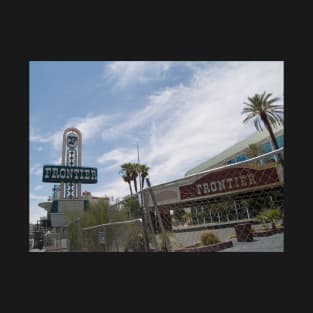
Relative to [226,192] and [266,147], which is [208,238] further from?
[266,147]

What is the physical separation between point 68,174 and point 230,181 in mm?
32638

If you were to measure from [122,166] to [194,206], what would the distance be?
42411 millimetres

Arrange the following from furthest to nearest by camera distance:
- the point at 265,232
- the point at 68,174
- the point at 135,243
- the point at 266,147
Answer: the point at 68,174, the point at 266,147, the point at 135,243, the point at 265,232

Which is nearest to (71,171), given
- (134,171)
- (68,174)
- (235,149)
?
(68,174)

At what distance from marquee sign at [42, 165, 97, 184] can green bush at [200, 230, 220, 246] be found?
31.7 metres

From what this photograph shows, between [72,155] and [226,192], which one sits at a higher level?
[72,155]

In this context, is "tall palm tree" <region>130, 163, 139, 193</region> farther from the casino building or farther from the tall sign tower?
the casino building

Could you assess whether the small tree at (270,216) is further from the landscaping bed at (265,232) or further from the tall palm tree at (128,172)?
the tall palm tree at (128,172)

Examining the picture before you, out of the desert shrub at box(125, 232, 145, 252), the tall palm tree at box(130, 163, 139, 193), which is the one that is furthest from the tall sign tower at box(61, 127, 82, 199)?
the desert shrub at box(125, 232, 145, 252)

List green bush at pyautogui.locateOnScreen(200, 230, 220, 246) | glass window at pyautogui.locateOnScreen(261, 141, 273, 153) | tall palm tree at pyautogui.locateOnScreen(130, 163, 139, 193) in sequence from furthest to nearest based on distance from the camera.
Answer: tall palm tree at pyautogui.locateOnScreen(130, 163, 139, 193) → glass window at pyautogui.locateOnScreen(261, 141, 273, 153) → green bush at pyautogui.locateOnScreen(200, 230, 220, 246)

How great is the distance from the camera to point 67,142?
118 ft

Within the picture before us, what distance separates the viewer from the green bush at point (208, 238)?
5043 mm

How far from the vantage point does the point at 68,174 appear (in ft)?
115

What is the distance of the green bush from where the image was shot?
16.5 ft
